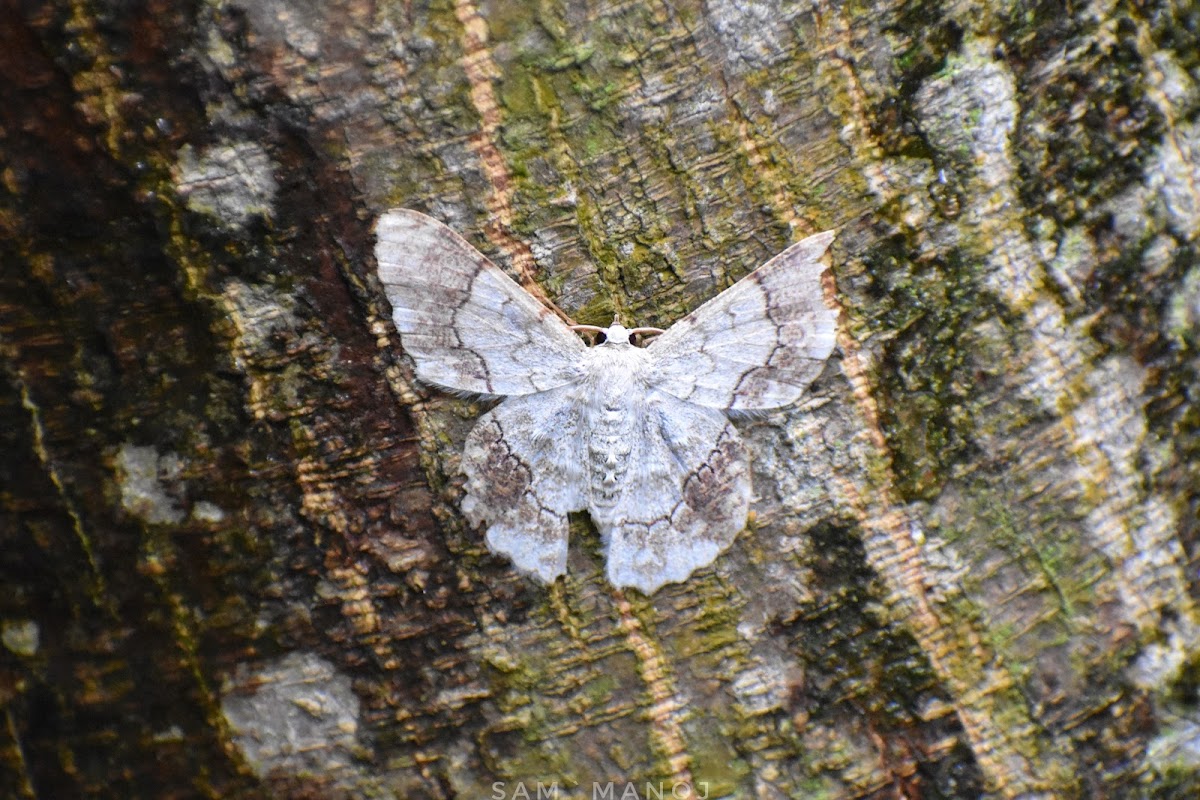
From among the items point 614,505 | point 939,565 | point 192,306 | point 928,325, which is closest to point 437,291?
point 192,306

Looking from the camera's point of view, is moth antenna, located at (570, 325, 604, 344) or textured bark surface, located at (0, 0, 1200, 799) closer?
textured bark surface, located at (0, 0, 1200, 799)

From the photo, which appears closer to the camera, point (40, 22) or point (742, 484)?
point (40, 22)

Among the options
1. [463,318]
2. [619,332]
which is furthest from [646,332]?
[463,318]

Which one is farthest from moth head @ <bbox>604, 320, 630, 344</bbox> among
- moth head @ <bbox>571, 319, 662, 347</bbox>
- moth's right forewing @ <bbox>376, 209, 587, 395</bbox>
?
moth's right forewing @ <bbox>376, 209, 587, 395</bbox>

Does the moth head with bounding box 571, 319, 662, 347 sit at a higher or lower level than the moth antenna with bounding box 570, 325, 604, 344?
lower

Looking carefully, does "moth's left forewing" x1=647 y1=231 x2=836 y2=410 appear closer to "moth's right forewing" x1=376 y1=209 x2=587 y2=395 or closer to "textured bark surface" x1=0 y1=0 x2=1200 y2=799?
"textured bark surface" x1=0 y1=0 x2=1200 y2=799

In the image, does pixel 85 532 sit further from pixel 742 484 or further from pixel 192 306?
pixel 742 484

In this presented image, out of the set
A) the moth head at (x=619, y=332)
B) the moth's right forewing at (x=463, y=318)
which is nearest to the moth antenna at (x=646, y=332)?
the moth head at (x=619, y=332)
